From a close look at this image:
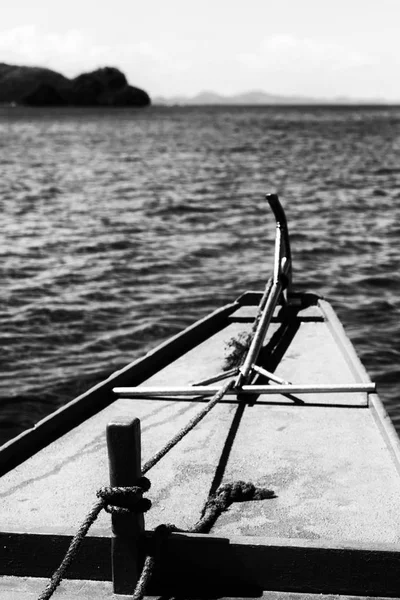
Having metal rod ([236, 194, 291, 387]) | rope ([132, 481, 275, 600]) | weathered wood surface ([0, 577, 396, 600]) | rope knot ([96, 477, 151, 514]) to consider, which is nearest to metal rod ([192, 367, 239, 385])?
metal rod ([236, 194, 291, 387])

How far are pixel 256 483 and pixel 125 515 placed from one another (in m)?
1.56

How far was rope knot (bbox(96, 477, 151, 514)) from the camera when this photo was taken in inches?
153

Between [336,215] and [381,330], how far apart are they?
12674 millimetres

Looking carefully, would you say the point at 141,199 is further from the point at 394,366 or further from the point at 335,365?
the point at 335,365

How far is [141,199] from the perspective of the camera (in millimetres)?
29125

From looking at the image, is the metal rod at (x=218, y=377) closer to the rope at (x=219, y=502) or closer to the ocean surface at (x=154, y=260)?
the rope at (x=219, y=502)

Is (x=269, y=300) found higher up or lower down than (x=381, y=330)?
higher up

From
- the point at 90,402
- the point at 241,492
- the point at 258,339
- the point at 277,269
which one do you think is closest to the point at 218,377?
the point at 258,339

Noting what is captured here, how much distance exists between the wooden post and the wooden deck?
0.36ft

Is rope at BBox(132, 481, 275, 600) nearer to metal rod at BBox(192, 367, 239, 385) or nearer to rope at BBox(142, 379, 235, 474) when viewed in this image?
rope at BBox(142, 379, 235, 474)

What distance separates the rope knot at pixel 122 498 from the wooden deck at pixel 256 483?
1.16 feet

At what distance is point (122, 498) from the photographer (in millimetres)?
3898

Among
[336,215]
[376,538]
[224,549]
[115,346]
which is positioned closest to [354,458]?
[376,538]

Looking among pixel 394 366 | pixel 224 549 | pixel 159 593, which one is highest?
pixel 224 549
